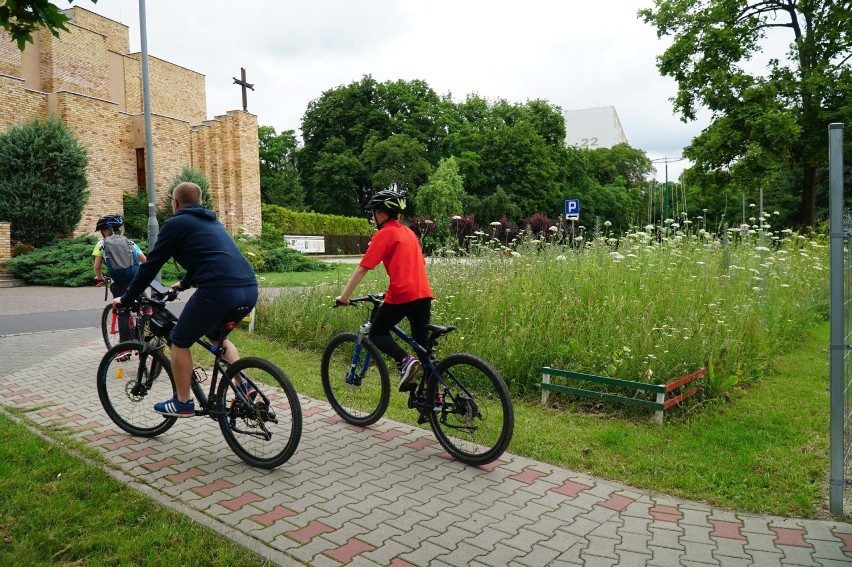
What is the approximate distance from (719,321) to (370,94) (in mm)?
53804

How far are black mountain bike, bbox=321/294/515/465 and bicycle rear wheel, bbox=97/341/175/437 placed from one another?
147cm

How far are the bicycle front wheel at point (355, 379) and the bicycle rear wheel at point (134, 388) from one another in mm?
1423

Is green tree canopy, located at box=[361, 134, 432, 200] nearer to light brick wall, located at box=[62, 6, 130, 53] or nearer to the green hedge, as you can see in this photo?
the green hedge

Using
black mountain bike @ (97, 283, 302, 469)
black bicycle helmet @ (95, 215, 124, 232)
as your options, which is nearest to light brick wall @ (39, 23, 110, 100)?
black bicycle helmet @ (95, 215, 124, 232)

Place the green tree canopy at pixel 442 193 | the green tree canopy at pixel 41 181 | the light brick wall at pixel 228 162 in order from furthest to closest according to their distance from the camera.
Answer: the green tree canopy at pixel 442 193 < the light brick wall at pixel 228 162 < the green tree canopy at pixel 41 181

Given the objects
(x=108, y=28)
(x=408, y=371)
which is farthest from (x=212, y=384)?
(x=108, y=28)

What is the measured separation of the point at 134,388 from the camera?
17.7 feet

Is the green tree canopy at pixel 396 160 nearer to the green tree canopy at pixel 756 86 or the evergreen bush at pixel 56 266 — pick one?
the green tree canopy at pixel 756 86

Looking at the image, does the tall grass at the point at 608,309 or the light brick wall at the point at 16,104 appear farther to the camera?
the light brick wall at the point at 16,104

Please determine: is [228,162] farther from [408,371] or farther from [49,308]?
[408,371]

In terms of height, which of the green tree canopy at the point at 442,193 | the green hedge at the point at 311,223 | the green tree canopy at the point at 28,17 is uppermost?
the green tree canopy at the point at 442,193

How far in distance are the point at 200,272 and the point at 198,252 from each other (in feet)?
0.47

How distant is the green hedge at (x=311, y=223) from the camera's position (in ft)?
120

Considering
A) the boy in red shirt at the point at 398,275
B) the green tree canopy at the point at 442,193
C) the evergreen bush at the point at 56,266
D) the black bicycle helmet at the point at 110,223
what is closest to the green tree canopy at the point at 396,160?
the green tree canopy at the point at 442,193
